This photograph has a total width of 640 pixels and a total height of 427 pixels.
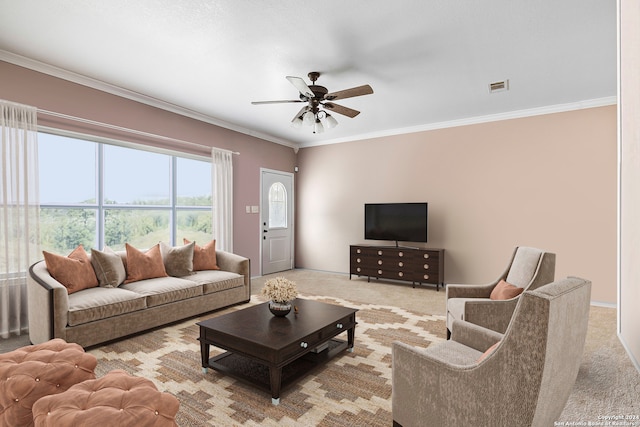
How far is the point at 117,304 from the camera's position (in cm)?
318

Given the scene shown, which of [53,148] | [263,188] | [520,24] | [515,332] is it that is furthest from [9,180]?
[520,24]

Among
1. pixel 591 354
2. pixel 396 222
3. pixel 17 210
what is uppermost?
pixel 17 210

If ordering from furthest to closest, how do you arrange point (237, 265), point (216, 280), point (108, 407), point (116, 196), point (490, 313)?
1. point (237, 265)
2. point (116, 196)
3. point (216, 280)
4. point (490, 313)
5. point (108, 407)

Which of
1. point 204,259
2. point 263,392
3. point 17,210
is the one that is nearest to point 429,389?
point 263,392

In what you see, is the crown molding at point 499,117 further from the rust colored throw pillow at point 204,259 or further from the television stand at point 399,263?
the rust colored throw pillow at point 204,259

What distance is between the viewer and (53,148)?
385cm

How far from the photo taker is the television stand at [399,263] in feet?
17.6

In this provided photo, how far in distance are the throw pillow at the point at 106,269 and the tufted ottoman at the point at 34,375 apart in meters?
1.74

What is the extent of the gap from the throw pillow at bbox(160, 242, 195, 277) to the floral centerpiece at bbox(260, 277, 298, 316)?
1942 mm

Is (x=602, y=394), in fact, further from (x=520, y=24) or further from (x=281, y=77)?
(x=281, y=77)

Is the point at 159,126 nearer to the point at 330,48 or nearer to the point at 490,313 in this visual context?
the point at 330,48

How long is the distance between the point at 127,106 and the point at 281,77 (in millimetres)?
2121

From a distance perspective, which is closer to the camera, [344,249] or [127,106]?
[127,106]

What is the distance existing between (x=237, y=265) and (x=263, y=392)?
8.03 ft
